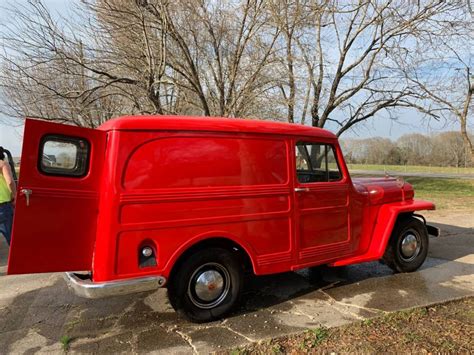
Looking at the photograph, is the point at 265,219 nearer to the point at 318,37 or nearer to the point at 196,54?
the point at 196,54

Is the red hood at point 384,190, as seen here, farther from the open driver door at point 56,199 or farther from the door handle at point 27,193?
the door handle at point 27,193

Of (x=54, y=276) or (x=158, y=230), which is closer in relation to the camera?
(x=158, y=230)

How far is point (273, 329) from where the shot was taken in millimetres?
3867

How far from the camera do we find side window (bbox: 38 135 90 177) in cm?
349

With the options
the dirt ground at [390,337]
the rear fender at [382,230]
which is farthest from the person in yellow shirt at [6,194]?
the rear fender at [382,230]

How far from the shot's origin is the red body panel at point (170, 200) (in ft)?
11.5

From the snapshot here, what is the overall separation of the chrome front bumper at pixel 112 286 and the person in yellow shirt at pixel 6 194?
8.39ft

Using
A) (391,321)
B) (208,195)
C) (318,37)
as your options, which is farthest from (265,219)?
(318,37)

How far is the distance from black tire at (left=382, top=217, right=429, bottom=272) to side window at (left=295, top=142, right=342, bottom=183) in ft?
4.40

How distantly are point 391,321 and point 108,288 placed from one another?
2.63m

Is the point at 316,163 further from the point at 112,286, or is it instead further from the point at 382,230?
the point at 112,286

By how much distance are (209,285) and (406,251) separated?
10.1ft

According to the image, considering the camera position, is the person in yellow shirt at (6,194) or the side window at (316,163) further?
the person in yellow shirt at (6,194)

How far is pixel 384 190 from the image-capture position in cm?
547
